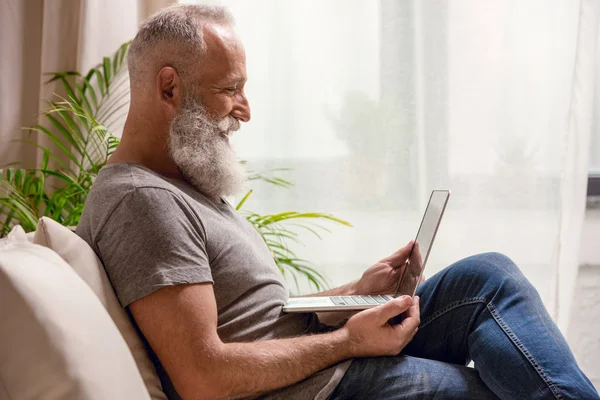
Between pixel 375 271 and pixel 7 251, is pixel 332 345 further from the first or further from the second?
pixel 7 251

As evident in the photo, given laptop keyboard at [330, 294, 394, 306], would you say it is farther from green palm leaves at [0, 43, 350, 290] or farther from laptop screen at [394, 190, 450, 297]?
green palm leaves at [0, 43, 350, 290]

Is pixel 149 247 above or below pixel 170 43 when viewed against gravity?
below

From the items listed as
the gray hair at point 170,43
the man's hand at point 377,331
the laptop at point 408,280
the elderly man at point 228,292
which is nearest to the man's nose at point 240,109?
the elderly man at point 228,292

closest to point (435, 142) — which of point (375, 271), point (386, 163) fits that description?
point (386, 163)

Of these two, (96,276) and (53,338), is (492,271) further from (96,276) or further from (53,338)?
(53,338)

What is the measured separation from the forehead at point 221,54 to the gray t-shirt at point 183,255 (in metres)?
0.23

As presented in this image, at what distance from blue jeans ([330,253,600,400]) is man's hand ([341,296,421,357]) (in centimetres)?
2

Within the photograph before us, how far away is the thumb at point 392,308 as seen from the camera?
116cm

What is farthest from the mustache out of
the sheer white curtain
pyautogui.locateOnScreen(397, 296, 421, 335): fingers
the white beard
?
the sheer white curtain

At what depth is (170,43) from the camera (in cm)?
132

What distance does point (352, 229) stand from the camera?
7.82 feet

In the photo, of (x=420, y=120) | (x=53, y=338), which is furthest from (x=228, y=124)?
(x=420, y=120)

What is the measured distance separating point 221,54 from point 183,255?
461 mm

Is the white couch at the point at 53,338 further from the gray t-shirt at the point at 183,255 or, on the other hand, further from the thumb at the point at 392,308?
the thumb at the point at 392,308
